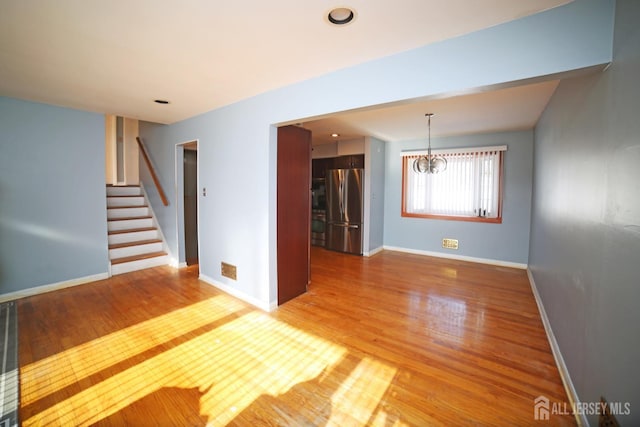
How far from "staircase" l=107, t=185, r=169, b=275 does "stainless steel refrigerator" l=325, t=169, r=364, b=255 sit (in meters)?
3.33

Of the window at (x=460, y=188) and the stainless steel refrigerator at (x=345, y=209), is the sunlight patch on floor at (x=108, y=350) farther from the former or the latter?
the window at (x=460, y=188)

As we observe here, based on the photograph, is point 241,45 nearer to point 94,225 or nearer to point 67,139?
point 67,139

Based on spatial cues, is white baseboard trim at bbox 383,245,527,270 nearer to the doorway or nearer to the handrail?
the doorway

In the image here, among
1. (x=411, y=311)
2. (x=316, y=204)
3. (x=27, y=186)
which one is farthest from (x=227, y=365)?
(x=316, y=204)

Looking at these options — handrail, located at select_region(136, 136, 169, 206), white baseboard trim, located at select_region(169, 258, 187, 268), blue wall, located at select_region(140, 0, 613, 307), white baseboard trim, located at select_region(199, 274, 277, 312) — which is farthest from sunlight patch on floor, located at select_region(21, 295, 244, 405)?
handrail, located at select_region(136, 136, 169, 206)

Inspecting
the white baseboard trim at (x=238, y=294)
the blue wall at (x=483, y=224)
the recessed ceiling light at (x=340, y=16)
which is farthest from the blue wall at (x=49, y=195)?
the blue wall at (x=483, y=224)

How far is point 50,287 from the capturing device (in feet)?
11.6

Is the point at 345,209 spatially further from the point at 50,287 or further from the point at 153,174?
the point at 50,287

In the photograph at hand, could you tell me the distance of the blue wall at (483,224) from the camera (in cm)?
469

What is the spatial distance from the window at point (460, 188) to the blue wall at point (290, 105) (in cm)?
109

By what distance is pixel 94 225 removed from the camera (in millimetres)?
3941

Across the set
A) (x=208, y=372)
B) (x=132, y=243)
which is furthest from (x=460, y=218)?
(x=132, y=243)

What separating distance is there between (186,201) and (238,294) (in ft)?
7.34

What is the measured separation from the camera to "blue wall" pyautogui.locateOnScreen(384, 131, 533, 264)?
15.4ft
